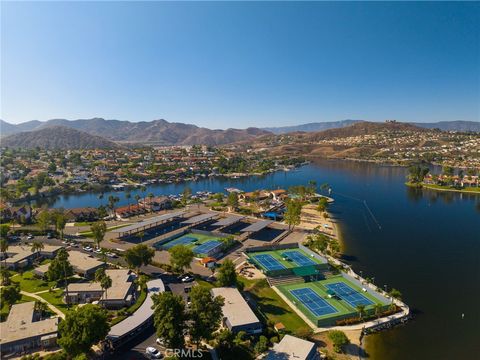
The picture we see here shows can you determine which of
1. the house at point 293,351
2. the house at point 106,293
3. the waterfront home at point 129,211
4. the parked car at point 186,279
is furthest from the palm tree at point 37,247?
the house at point 293,351

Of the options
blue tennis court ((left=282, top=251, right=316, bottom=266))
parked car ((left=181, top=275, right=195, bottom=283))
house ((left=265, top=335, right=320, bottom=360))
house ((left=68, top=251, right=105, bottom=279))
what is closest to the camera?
house ((left=265, top=335, right=320, bottom=360))

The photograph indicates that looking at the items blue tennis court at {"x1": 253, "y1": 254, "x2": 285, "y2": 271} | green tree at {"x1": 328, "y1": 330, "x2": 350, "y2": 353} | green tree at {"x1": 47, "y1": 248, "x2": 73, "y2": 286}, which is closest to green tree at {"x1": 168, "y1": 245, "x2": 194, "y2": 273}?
blue tennis court at {"x1": 253, "y1": 254, "x2": 285, "y2": 271}

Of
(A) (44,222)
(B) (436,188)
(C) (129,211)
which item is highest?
(A) (44,222)

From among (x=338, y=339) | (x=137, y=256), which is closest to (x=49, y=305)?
(x=137, y=256)

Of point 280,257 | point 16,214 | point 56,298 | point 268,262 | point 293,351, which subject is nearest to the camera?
point 293,351

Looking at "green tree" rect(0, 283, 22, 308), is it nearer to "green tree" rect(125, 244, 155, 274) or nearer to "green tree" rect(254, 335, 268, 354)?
"green tree" rect(125, 244, 155, 274)

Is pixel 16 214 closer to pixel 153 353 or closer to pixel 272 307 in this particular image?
pixel 153 353
